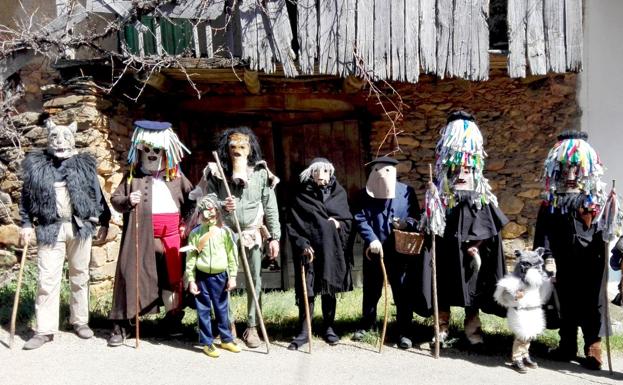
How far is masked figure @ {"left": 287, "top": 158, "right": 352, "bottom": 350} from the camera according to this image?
16.5 ft

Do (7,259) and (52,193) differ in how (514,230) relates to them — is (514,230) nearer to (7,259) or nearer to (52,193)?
(52,193)

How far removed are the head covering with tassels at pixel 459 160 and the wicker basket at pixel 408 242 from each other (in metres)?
0.39

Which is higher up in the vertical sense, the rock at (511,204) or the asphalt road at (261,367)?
the rock at (511,204)

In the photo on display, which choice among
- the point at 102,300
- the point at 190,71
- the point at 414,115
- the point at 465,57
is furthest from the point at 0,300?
the point at 465,57

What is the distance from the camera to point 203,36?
301 inches

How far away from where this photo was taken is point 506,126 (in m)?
7.20

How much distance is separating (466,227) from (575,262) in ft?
2.88

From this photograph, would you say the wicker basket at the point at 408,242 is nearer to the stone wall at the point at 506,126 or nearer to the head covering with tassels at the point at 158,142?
the head covering with tassels at the point at 158,142

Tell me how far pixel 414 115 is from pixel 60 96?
4.05 m

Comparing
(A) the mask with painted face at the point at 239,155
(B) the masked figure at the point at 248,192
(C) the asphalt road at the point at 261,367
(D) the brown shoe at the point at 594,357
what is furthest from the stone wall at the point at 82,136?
(D) the brown shoe at the point at 594,357

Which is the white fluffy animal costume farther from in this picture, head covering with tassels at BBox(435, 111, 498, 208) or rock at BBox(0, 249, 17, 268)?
rock at BBox(0, 249, 17, 268)

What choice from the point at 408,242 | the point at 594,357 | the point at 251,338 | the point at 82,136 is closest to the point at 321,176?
the point at 408,242

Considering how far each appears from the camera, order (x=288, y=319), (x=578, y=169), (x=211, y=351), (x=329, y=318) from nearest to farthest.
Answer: (x=578, y=169), (x=211, y=351), (x=329, y=318), (x=288, y=319)

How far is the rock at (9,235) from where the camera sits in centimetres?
680
